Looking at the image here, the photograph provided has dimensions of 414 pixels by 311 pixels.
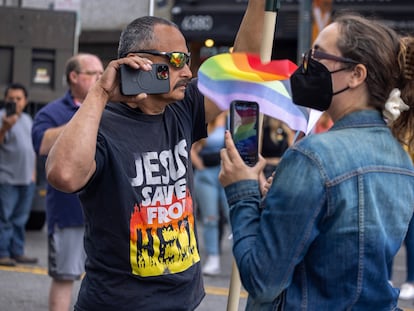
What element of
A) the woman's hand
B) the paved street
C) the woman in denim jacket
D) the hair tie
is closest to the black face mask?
the woman in denim jacket

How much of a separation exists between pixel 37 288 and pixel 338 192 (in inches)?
250

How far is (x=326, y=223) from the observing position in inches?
109

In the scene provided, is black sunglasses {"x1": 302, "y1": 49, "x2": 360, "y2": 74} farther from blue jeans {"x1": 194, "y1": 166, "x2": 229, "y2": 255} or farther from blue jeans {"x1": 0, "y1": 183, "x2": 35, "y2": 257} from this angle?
blue jeans {"x1": 0, "y1": 183, "x2": 35, "y2": 257}

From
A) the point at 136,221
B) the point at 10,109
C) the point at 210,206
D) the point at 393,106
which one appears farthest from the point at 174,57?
the point at 10,109

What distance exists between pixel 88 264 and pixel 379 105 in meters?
1.36

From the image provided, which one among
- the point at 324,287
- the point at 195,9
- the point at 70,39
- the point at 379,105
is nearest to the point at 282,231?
the point at 324,287

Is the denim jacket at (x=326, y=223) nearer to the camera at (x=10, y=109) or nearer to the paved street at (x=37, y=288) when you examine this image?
the paved street at (x=37, y=288)

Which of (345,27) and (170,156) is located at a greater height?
(345,27)

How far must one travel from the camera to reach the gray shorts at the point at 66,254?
6.13 m

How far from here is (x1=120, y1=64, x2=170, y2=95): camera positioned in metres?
3.39

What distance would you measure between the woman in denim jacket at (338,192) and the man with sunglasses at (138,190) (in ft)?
2.20

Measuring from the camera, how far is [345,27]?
290 centimetres

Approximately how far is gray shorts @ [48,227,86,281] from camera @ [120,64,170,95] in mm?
2910

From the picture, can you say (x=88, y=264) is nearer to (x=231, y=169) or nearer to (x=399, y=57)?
(x=231, y=169)
